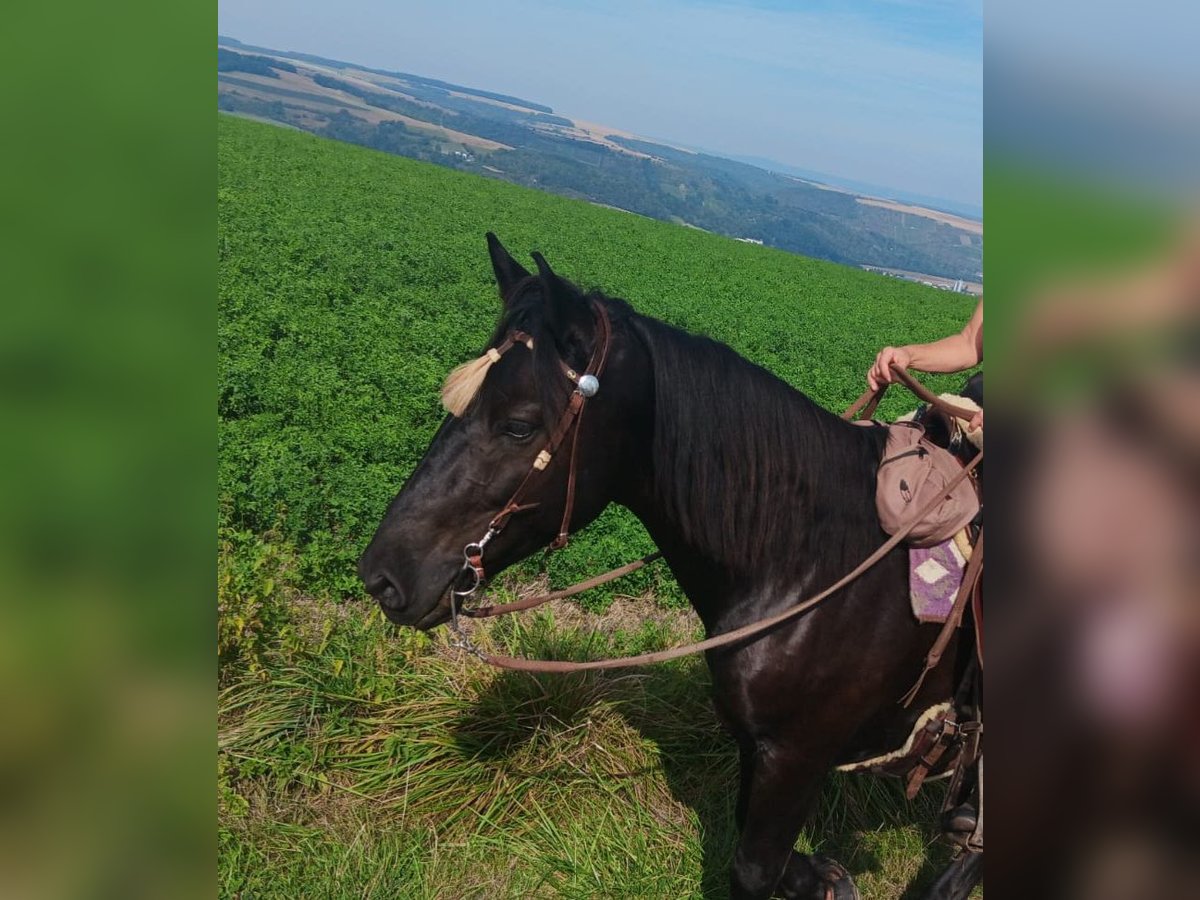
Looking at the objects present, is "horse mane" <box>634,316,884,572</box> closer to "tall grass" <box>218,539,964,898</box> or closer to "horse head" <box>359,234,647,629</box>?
"horse head" <box>359,234,647,629</box>

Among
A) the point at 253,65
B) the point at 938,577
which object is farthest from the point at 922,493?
the point at 253,65

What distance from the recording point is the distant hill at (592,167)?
279 ft

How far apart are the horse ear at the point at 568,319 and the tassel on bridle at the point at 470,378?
3.8 inches

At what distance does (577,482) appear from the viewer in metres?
2.92

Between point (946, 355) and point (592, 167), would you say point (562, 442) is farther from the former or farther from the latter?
point (592, 167)

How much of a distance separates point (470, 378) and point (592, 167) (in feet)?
360

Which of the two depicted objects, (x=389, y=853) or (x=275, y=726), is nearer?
(x=389, y=853)

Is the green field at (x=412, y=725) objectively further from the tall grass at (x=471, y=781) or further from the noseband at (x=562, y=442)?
the noseband at (x=562, y=442)

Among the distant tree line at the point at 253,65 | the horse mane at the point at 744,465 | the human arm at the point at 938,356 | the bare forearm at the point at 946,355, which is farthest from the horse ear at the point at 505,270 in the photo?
the distant tree line at the point at 253,65
